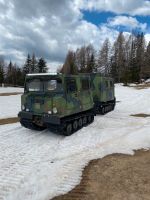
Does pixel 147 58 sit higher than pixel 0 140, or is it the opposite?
pixel 147 58

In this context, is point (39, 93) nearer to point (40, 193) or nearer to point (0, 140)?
point (0, 140)

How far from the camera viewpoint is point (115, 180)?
285 inches

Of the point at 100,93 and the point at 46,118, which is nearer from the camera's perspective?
the point at 46,118

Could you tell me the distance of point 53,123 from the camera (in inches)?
446

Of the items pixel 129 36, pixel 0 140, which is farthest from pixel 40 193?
pixel 129 36

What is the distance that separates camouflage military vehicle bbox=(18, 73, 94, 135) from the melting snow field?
55 centimetres

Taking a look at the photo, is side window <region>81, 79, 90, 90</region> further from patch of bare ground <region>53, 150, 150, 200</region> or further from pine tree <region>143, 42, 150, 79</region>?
pine tree <region>143, 42, 150, 79</region>

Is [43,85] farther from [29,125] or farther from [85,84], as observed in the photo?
[85,84]

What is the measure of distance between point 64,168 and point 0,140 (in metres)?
4.03

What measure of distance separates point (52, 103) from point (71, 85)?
5.20ft

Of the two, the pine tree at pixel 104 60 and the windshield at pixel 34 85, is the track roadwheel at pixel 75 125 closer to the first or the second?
the windshield at pixel 34 85

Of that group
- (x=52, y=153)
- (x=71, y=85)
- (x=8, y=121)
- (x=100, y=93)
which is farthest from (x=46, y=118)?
(x=100, y=93)

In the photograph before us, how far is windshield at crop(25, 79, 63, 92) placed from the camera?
1173cm

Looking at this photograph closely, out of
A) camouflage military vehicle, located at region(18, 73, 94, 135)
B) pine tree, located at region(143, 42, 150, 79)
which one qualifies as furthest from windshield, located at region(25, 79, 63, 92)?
pine tree, located at region(143, 42, 150, 79)
